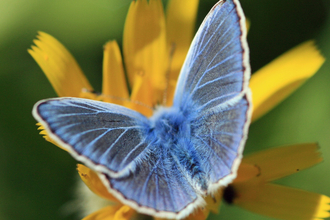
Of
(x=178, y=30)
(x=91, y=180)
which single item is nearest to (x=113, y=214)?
(x=91, y=180)

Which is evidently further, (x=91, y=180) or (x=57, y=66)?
(x=57, y=66)

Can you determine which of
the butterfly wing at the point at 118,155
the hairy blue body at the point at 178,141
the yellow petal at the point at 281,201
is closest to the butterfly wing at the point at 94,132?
the butterfly wing at the point at 118,155

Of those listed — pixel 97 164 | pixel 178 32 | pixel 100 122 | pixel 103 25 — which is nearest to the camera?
pixel 97 164

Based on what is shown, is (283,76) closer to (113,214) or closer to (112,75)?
(112,75)

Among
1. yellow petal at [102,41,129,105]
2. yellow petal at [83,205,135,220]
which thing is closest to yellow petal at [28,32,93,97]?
yellow petal at [102,41,129,105]

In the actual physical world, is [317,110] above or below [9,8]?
below

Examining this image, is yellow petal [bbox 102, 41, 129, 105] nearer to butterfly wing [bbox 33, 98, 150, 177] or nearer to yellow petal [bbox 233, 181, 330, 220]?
butterfly wing [bbox 33, 98, 150, 177]

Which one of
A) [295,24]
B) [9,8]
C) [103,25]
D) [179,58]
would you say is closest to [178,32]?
[179,58]

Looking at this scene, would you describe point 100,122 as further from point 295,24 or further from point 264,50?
point 295,24
